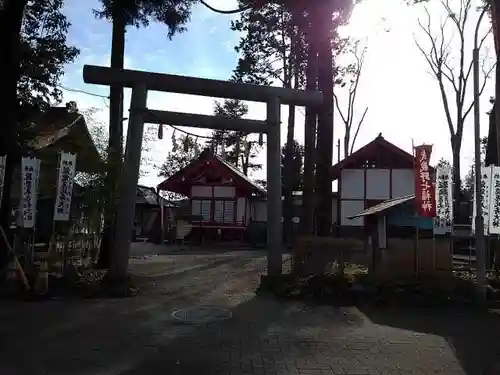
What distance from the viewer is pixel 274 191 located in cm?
1127

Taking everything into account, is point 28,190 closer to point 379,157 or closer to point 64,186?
point 64,186

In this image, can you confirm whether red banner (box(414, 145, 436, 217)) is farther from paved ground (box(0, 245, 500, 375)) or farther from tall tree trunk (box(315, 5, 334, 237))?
tall tree trunk (box(315, 5, 334, 237))

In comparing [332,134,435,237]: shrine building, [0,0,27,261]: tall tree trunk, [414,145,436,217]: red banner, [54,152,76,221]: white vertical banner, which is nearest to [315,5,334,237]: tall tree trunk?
[414,145,436,217]: red banner

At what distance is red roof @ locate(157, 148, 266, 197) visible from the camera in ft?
98.6

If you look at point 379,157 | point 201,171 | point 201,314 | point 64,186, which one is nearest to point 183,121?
point 64,186

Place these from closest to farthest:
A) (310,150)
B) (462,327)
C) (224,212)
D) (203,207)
A: (462,327)
(310,150)
(224,212)
(203,207)

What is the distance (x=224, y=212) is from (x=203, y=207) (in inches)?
52.1

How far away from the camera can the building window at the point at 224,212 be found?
3105 centimetres

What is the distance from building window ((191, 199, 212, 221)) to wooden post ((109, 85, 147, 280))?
20493mm

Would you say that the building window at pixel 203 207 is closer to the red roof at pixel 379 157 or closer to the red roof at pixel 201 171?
the red roof at pixel 201 171

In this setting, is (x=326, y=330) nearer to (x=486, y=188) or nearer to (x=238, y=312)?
(x=238, y=312)

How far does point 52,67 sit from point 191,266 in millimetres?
7121

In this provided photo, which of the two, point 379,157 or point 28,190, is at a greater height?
point 379,157

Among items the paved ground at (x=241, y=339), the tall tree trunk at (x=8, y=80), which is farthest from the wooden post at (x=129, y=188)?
the tall tree trunk at (x=8, y=80)
